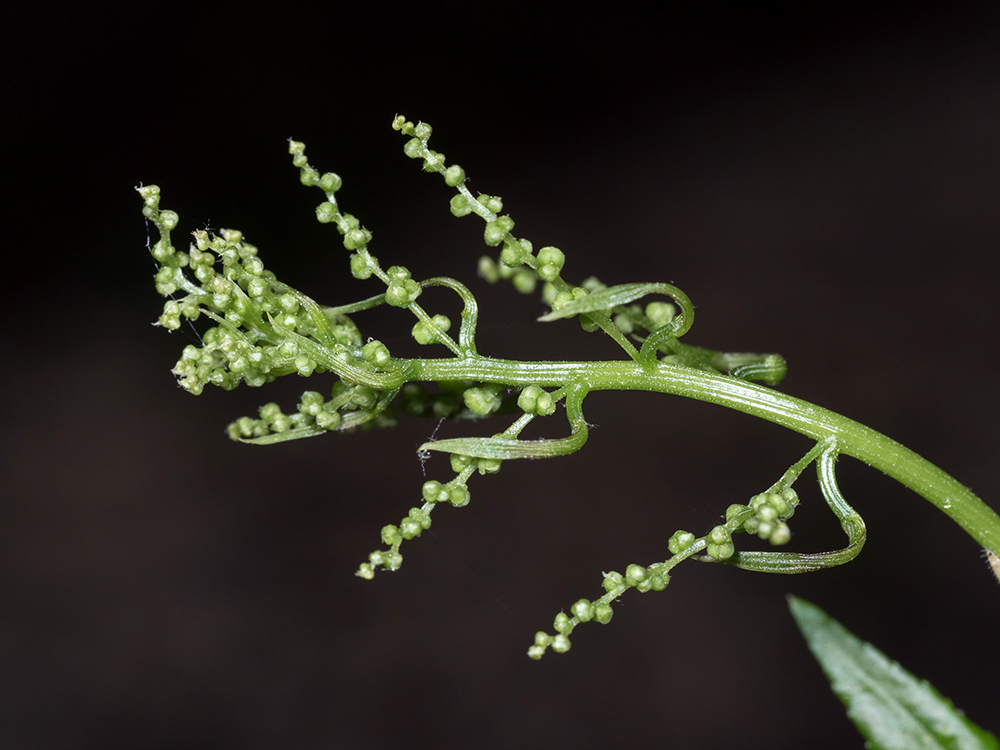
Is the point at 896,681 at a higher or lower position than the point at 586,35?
lower

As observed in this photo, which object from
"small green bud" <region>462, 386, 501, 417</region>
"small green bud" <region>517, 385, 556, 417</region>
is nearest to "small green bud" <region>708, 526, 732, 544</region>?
"small green bud" <region>517, 385, 556, 417</region>

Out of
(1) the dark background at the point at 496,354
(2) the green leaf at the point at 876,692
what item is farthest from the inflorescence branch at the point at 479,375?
(1) the dark background at the point at 496,354

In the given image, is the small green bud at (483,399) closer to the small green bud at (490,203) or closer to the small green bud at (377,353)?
the small green bud at (377,353)

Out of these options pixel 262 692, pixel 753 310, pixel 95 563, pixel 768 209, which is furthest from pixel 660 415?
pixel 95 563

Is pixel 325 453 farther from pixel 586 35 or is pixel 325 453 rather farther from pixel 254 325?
pixel 254 325

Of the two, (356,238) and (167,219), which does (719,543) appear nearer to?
(356,238)

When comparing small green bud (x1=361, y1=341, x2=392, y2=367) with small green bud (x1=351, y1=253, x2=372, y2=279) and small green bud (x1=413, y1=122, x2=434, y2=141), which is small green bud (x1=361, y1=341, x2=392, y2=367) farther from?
small green bud (x1=413, y1=122, x2=434, y2=141)
